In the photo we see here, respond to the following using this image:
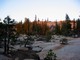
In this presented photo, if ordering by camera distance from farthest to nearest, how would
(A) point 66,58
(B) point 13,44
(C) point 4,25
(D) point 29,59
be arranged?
(B) point 13,44
(C) point 4,25
(A) point 66,58
(D) point 29,59

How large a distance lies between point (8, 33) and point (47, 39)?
37305 millimetres

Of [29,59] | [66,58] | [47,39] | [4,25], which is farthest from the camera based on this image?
[47,39]

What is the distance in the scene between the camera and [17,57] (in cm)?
3005

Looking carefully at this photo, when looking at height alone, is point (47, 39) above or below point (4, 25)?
below

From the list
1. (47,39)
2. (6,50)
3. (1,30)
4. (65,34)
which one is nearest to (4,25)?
(1,30)

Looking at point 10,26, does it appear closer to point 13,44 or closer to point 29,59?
point 13,44

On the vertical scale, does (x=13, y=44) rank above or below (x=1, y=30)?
below

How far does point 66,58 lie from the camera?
3978 cm

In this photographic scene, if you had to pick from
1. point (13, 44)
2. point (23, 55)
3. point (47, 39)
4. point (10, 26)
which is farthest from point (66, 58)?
point (47, 39)

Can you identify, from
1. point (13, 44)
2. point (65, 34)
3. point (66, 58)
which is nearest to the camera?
point (66, 58)

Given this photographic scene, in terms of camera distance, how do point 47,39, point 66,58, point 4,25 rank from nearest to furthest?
point 66,58, point 4,25, point 47,39

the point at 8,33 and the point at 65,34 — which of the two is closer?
→ the point at 8,33

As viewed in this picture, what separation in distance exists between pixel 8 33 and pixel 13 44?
14.9m

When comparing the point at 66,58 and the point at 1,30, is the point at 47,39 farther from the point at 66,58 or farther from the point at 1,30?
the point at 66,58
